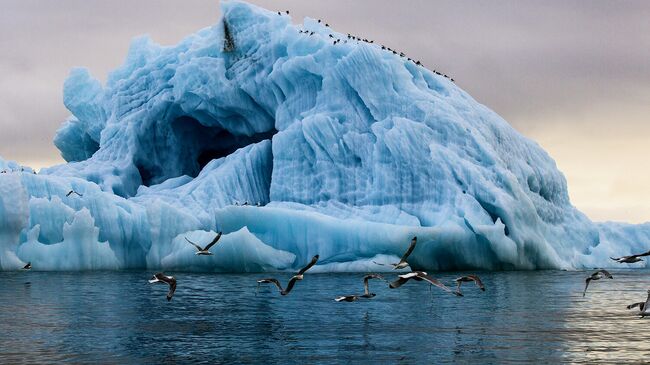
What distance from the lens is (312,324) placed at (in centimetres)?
2025

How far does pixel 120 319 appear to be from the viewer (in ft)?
70.5

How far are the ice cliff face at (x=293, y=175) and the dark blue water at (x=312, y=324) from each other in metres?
5.24

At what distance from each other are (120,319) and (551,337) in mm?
9243

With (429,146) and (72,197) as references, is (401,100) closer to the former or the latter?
(429,146)

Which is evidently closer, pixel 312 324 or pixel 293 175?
pixel 312 324

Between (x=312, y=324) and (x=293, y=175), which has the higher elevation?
(x=293, y=175)

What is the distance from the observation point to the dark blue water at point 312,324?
632 inches

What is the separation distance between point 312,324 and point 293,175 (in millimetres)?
21828

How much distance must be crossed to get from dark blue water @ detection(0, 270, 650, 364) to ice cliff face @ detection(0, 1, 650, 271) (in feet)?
17.2

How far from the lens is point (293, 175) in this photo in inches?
1646

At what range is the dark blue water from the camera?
16047 millimetres

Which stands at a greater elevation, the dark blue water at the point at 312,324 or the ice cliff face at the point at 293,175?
the ice cliff face at the point at 293,175

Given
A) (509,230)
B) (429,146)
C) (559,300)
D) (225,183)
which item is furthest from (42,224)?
(559,300)

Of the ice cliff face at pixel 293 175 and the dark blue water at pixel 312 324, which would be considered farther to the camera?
the ice cliff face at pixel 293 175
